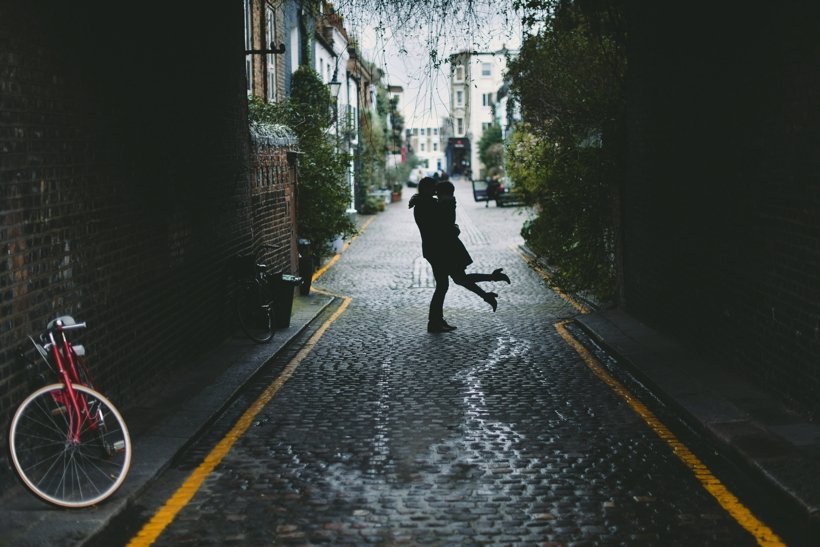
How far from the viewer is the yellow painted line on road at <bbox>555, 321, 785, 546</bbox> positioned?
18.6 ft

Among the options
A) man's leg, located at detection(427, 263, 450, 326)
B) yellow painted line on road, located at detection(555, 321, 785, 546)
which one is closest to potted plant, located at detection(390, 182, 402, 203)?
man's leg, located at detection(427, 263, 450, 326)

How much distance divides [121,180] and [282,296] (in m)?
4.86

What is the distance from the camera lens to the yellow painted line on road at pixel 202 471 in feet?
18.9

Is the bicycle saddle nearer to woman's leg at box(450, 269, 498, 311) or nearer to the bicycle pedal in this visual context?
the bicycle pedal

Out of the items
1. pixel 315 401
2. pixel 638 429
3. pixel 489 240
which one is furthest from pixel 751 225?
pixel 489 240

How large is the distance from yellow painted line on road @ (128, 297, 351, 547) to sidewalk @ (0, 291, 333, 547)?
21 centimetres

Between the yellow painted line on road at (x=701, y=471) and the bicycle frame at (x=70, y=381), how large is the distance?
379 centimetres

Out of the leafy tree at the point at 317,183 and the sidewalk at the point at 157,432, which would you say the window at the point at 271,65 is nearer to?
the leafy tree at the point at 317,183

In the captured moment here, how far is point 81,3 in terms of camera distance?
25.2 feet

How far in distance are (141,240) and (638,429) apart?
448 cm

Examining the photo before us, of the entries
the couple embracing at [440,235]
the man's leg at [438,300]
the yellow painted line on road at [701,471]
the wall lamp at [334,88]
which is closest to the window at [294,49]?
the wall lamp at [334,88]

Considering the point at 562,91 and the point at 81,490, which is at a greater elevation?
the point at 562,91

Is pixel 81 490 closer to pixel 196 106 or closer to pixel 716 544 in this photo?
pixel 716 544

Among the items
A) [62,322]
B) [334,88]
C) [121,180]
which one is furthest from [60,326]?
[334,88]
